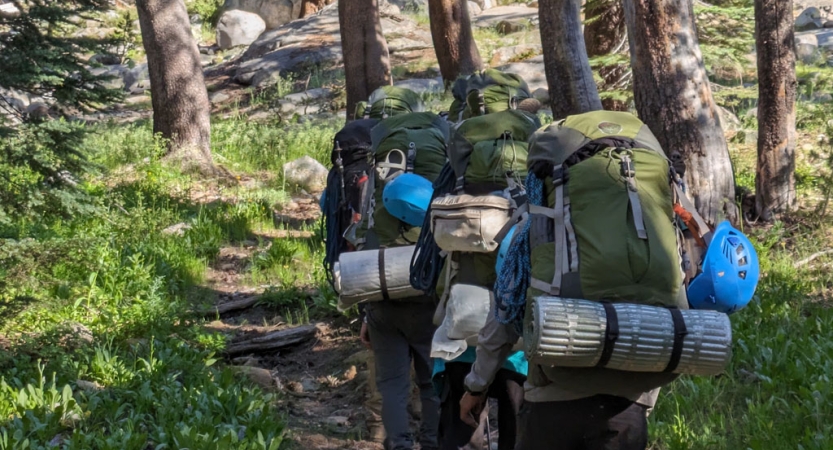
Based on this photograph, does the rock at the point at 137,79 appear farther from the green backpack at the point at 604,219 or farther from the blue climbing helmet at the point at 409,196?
the green backpack at the point at 604,219

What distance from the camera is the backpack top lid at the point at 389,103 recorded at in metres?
6.58

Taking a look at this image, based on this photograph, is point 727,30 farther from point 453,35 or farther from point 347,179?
point 347,179

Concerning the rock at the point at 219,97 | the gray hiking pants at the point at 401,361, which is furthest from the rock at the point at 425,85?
the gray hiking pants at the point at 401,361

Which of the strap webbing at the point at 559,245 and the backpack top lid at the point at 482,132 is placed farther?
the backpack top lid at the point at 482,132

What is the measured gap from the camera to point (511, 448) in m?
4.66

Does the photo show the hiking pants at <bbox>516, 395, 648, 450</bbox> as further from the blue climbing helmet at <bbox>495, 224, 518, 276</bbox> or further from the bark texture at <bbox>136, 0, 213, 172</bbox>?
the bark texture at <bbox>136, 0, 213, 172</bbox>

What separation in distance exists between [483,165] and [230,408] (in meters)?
2.70

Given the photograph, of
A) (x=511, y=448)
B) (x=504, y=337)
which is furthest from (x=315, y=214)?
(x=504, y=337)

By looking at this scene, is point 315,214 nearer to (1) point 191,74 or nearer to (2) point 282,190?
(2) point 282,190

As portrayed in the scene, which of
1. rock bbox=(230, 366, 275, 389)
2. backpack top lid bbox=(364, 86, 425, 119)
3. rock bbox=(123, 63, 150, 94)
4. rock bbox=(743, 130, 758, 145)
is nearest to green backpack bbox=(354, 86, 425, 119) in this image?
backpack top lid bbox=(364, 86, 425, 119)

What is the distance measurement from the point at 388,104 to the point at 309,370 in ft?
8.81

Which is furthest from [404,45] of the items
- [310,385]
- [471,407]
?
[471,407]

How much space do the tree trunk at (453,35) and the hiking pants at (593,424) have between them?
12.8 metres

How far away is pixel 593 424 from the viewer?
10.8ft
